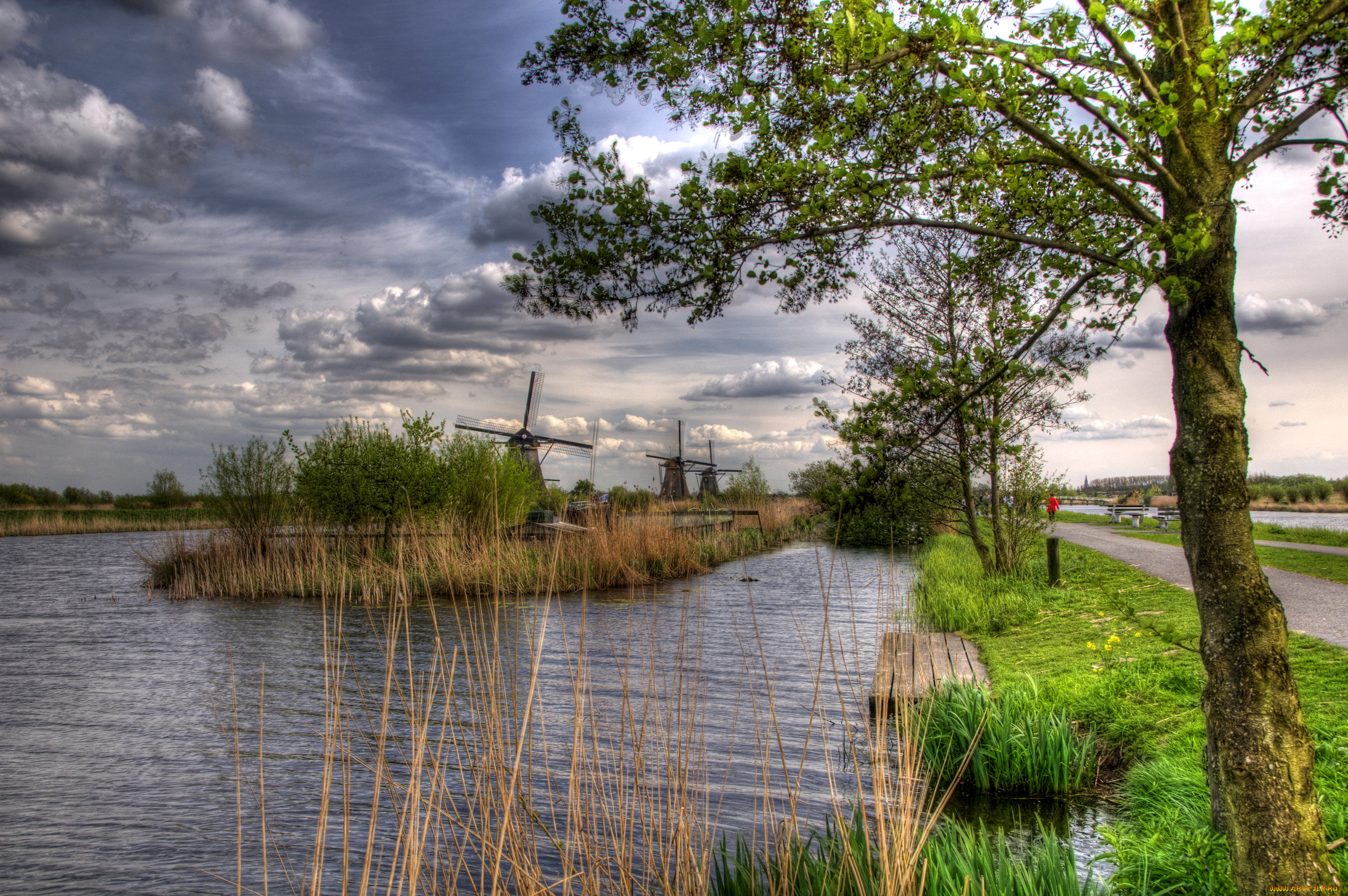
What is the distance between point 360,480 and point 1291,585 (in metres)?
19.4

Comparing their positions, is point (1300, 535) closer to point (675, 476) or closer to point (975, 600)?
point (975, 600)

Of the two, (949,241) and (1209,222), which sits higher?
(949,241)

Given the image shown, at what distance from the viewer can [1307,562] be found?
11891 mm

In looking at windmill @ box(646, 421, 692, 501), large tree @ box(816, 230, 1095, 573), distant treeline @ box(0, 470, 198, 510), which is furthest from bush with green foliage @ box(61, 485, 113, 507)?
large tree @ box(816, 230, 1095, 573)

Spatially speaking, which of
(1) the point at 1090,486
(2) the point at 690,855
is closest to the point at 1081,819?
(2) the point at 690,855

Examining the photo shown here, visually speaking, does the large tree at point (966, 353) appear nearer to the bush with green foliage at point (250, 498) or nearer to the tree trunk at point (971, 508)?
the tree trunk at point (971, 508)

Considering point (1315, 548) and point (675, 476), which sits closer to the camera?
point (1315, 548)

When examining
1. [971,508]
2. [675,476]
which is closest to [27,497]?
[675,476]

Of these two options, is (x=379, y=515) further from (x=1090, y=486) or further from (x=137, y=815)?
(x=1090, y=486)

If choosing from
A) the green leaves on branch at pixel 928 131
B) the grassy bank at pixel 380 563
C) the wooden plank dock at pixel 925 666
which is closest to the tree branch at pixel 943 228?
the green leaves on branch at pixel 928 131

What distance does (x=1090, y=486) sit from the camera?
83.1 meters

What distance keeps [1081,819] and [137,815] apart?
632 centimetres

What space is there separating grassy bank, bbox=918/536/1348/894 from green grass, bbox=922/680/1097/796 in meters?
0.25

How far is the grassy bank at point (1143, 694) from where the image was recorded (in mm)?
3252
